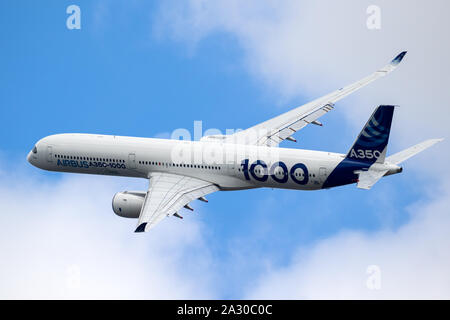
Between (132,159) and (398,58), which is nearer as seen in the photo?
(132,159)

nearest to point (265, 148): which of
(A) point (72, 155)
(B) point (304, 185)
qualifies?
(B) point (304, 185)

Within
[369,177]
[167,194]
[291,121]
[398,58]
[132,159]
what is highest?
[398,58]

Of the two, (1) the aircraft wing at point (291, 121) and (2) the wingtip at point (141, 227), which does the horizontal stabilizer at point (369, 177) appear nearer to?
(1) the aircraft wing at point (291, 121)

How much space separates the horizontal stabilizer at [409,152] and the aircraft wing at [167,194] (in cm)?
1496

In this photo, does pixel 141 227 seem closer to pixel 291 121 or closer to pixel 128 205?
pixel 128 205

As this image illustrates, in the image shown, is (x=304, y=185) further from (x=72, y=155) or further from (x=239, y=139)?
(x=72, y=155)

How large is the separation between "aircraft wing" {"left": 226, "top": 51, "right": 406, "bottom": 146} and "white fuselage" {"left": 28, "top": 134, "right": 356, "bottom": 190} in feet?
18.0

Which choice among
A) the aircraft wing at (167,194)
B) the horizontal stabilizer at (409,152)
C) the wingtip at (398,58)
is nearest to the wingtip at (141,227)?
the aircraft wing at (167,194)

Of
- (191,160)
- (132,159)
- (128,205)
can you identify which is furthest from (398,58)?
(128,205)

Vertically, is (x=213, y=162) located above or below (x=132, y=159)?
below

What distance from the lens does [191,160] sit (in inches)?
2933

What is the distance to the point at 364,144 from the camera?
228 feet

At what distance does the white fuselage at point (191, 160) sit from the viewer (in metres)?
71.9

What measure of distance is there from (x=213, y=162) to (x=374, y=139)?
13.9m
